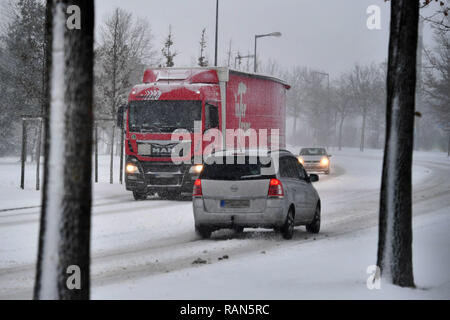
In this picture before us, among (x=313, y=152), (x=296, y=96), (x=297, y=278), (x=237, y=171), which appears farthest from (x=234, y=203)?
(x=296, y=96)

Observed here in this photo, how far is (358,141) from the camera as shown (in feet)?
340

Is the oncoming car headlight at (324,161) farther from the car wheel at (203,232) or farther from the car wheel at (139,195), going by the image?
the car wheel at (203,232)

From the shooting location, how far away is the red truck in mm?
21094

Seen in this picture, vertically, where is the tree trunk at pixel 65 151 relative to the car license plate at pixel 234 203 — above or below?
above

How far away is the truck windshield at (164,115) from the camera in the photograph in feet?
69.2

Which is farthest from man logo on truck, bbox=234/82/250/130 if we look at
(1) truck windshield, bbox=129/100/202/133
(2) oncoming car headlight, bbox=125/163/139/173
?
(2) oncoming car headlight, bbox=125/163/139/173

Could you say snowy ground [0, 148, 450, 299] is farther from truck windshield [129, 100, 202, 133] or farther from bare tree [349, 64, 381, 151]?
bare tree [349, 64, 381, 151]

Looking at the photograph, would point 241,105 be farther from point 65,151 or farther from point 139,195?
point 65,151

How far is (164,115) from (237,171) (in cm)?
827

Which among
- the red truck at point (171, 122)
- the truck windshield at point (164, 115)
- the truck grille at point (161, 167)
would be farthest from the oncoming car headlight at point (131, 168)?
the truck windshield at point (164, 115)

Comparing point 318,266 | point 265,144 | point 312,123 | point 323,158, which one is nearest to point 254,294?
point 318,266

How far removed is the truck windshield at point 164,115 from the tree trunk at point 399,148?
13.4 m

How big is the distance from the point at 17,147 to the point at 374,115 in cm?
4845

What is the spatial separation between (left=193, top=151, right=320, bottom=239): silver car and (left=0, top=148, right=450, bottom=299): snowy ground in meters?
0.34
